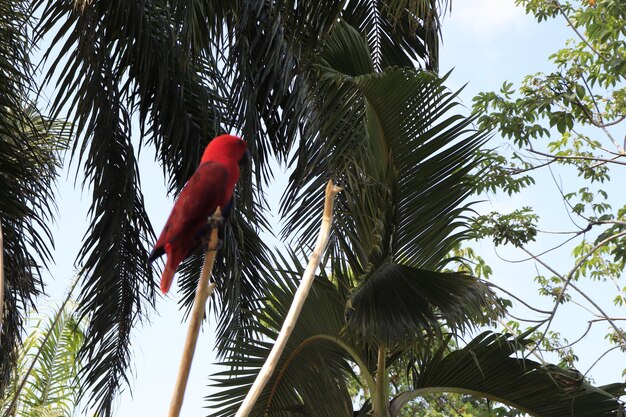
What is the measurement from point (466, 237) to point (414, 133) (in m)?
0.58

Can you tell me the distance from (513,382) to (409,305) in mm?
890

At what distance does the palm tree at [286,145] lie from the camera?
371 cm

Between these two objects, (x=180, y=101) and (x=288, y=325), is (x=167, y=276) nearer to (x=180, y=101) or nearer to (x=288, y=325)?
(x=288, y=325)

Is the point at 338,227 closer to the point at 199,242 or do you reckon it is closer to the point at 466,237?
the point at 466,237

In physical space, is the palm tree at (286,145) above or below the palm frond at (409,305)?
above

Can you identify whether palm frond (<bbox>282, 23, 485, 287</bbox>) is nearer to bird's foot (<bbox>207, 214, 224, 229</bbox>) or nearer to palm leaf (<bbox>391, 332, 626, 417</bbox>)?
palm leaf (<bbox>391, 332, 626, 417</bbox>)

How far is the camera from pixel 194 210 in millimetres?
1920

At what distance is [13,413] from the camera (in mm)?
8961

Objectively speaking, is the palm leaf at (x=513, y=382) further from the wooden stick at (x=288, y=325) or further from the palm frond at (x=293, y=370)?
the wooden stick at (x=288, y=325)

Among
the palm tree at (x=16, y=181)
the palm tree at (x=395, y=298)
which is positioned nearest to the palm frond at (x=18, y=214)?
the palm tree at (x=16, y=181)

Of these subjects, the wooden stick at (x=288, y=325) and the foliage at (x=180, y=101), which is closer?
the wooden stick at (x=288, y=325)

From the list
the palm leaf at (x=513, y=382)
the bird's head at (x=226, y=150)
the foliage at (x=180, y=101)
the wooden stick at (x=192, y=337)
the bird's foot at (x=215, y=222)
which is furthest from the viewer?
the foliage at (x=180, y=101)

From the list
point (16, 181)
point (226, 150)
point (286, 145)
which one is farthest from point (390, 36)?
point (226, 150)

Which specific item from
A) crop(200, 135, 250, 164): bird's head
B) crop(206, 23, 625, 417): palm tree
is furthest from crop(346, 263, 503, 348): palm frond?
crop(200, 135, 250, 164): bird's head
